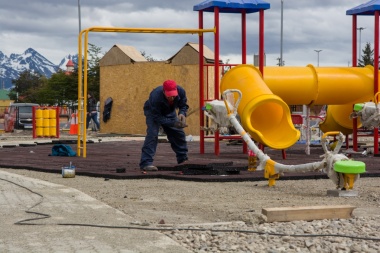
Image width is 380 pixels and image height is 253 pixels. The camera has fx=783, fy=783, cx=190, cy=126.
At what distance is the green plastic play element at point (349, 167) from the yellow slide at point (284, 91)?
209 inches

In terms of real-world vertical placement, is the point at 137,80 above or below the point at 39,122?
above

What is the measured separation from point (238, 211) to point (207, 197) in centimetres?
138

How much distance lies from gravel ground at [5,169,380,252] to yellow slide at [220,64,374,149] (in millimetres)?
3657

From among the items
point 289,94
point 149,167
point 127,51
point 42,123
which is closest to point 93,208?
point 149,167

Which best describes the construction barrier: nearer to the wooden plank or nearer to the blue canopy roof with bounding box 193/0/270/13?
the blue canopy roof with bounding box 193/0/270/13

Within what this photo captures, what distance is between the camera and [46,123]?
30.1m

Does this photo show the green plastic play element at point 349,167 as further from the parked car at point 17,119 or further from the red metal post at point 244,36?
the parked car at point 17,119

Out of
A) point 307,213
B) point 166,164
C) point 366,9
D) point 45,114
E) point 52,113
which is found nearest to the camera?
point 307,213

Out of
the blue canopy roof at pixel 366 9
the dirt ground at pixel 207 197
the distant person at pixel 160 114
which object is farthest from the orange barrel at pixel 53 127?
the dirt ground at pixel 207 197

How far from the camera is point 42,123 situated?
30.0 metres

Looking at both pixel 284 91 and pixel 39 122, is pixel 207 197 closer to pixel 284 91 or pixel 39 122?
pixel 284 91

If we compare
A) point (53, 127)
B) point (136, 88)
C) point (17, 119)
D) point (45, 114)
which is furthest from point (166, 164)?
point (17, 119)

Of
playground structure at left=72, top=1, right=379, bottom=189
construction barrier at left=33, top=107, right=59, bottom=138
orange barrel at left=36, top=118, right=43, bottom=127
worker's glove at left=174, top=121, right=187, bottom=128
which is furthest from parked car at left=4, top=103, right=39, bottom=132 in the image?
worker's glove at left=174, top=121, right=187, bottom=128

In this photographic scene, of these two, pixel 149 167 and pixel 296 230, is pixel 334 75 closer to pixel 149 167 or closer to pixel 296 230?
pixel 149 167
